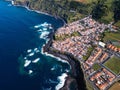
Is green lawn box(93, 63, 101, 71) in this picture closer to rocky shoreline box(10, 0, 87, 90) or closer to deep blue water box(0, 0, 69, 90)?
rocky shoreline box(10, 0, 87, 90)

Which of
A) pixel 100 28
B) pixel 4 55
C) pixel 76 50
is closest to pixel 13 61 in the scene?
pixel 4 55

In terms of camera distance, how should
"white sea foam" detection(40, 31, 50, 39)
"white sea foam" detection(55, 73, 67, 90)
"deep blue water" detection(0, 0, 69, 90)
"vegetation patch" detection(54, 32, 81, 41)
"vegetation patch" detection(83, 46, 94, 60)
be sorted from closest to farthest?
"white sea foam" detection(55, 73, 67, 90), "deep blue water" detection(0, 0, 69, 90), "vegetation patch" detection(83, 46, 94, 60), "vegetation patch" detection(54, 32, 81, 41), "white sea foam" detection(40, 31, 50, 39)

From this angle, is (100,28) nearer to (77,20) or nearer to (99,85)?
(77,20)

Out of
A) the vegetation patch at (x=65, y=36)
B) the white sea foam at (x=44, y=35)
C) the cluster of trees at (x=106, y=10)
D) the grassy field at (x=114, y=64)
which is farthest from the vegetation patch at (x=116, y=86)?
the cluster of trees at (x=106, y=10)

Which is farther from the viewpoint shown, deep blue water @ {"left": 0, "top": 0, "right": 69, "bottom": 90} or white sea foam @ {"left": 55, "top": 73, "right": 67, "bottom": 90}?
deep blue water @ {"left": 0, "top": 0, "right": 69, "bottom": 90}

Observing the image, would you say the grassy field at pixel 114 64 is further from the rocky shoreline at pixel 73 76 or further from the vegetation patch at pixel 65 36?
the vegetation patch at pixel 65 36

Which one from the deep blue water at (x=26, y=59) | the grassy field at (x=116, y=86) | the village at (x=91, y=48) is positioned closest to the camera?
the grassy field at (x=116, y=86)

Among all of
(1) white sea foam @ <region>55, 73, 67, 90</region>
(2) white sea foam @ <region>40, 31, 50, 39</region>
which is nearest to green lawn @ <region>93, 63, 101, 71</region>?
(1) white sea foam @ <region>55, 73, 67, 90</region>
